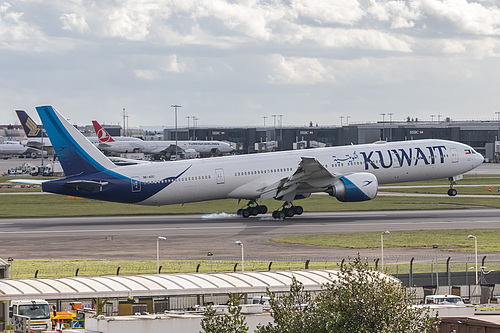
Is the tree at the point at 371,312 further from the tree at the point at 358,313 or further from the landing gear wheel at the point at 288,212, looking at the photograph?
the landing gear wheel at the point at 288,212

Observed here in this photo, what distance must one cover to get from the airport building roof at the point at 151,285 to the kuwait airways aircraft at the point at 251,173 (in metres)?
36.7

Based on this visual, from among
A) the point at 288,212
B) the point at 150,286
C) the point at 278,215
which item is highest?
the point at 150,286

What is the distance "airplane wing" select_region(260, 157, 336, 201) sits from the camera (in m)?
68.0

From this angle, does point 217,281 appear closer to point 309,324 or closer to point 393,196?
point 309,324

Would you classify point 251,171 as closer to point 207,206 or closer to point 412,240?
point 207,206

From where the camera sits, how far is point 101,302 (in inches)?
1104

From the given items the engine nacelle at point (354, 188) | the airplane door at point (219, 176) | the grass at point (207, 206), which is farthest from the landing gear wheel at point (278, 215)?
the grass at point (207, 206)

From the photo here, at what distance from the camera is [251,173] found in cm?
7125

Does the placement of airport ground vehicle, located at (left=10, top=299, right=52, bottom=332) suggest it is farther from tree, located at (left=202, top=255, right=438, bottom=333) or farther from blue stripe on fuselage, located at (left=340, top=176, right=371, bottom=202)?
blue stripe on fuselage, located at (left=340, top=176, right=371, bottom=202)

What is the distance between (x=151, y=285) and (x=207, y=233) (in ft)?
111

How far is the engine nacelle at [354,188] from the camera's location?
68.5m

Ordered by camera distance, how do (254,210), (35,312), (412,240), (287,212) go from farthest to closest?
(254,210) < (287,212) < (412,240) < (35,312)

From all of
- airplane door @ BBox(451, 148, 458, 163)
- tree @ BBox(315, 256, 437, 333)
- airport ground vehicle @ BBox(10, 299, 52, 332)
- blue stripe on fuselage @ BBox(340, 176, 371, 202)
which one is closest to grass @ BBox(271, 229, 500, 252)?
blue stripe on fuselage @ BBox(340, 176, 371, 202)

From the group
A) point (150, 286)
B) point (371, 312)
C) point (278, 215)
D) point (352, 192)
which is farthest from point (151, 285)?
point (278, 215)
